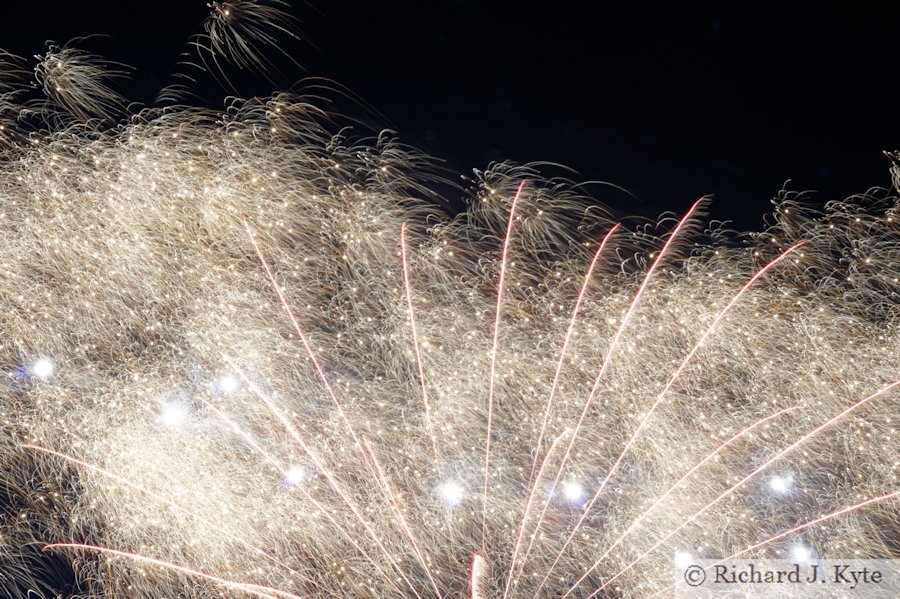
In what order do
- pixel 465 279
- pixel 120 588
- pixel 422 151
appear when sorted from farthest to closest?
pixel 422 151 → pixel 465 279 → pixel 120 588

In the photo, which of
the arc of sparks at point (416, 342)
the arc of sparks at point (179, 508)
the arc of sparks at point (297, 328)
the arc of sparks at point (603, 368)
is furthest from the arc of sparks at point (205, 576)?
the arc of sparks at point (603, 368)

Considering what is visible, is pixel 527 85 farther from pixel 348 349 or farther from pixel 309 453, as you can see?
pixel 309 453

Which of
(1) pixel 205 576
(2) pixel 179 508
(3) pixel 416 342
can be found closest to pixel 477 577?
(3) pixel 416 342

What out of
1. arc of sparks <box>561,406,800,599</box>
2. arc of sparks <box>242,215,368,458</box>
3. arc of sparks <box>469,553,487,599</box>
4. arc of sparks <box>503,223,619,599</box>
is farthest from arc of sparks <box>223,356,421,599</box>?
arc of sparks <box>561,406,800,599</box>

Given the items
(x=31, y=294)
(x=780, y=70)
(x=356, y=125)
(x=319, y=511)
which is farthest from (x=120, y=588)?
(x=780, y=70)

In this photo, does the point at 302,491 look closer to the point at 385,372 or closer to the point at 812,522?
the point at 385,372

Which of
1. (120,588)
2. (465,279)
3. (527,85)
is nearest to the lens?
(120,588)

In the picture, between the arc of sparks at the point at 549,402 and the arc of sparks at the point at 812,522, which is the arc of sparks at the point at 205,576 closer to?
the arc of sparks at the point at 549,402
